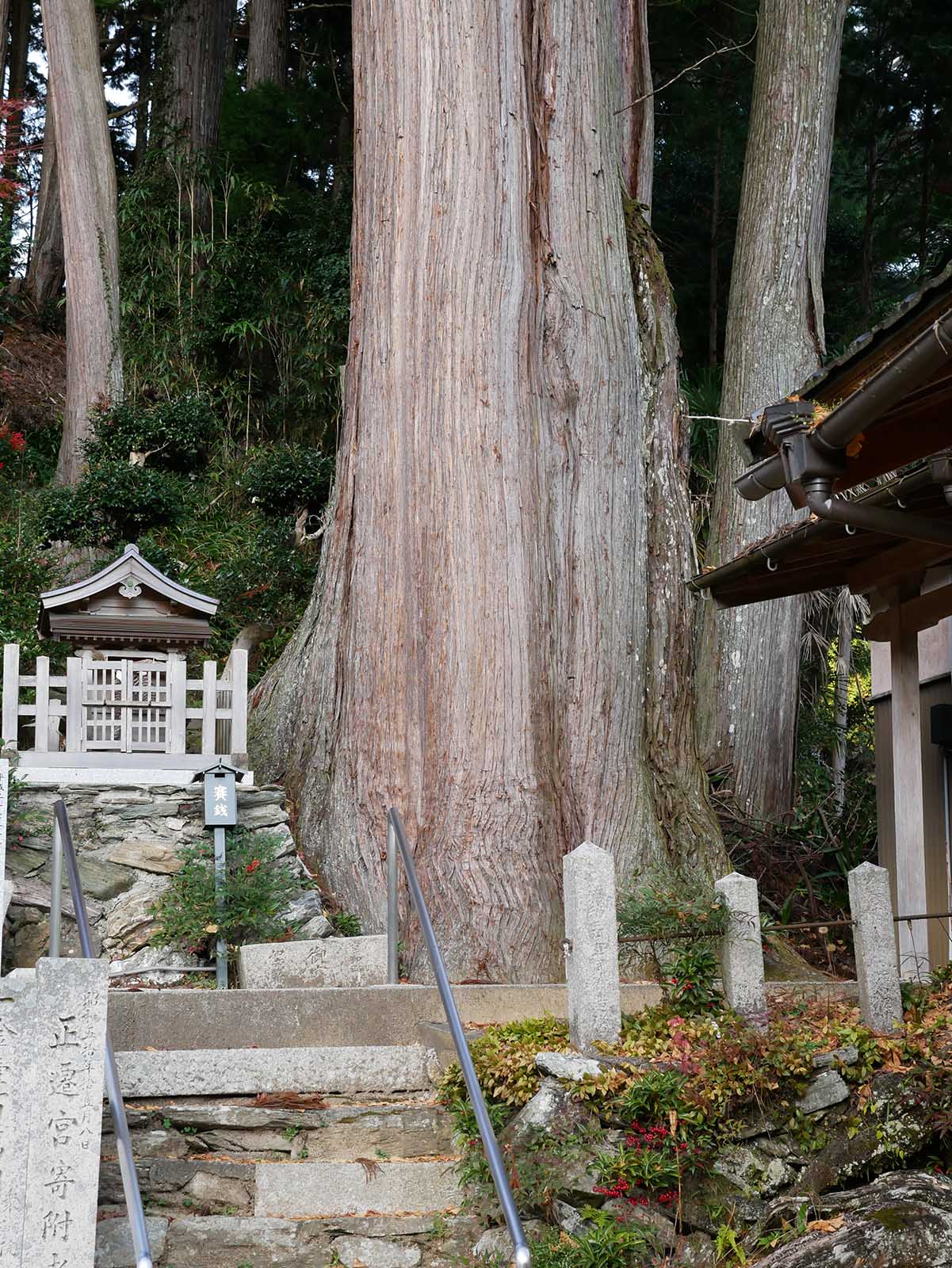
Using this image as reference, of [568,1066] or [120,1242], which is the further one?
[568,1066]

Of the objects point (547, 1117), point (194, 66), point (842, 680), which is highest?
point (194, 66)

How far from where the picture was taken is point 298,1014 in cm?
583

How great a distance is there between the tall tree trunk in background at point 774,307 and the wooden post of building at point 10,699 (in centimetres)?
602

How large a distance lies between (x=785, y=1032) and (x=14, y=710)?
5805mm

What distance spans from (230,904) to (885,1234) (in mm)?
4385

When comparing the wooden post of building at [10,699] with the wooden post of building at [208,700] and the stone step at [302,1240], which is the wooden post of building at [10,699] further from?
the stone step at [302,1240]

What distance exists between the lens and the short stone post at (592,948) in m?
5.12

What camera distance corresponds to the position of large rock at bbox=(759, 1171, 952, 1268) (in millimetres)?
4160

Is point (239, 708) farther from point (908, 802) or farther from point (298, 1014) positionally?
point (908, 802)

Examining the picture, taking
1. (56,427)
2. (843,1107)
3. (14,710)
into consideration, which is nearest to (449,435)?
(14,710)

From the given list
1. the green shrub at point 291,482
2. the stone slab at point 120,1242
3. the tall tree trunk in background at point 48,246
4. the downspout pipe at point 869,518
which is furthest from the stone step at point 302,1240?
the tall tree trunk in background at point 48,246

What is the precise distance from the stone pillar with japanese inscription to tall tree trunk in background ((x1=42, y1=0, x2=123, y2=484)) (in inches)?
481

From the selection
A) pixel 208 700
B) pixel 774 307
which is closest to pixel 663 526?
pixel 208 700

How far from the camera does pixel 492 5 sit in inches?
321
